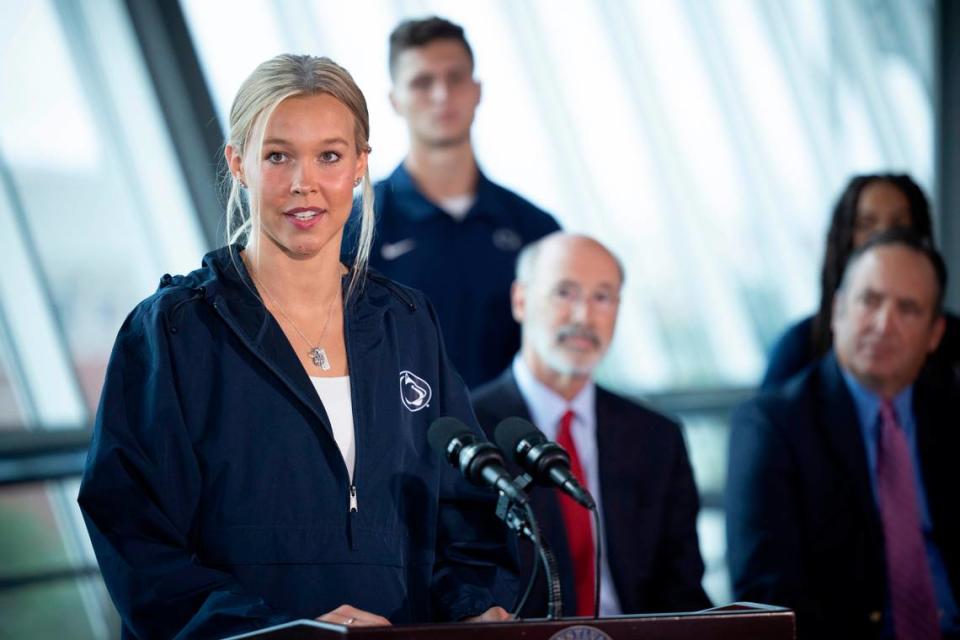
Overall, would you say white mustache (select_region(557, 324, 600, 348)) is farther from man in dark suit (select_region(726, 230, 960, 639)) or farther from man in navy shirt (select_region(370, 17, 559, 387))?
man in dark suit (select_region(726, 230, 960, 639))

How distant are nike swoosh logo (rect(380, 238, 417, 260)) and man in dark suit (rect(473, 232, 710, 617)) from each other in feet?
0.93

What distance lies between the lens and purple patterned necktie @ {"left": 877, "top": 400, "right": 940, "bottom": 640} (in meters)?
3.03

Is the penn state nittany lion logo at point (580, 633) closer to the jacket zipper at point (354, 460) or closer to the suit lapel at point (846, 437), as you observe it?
the jacket zipper at point (354, 460)

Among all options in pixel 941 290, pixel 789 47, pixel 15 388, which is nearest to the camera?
pixel 941 290

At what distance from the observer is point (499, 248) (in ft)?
10.9

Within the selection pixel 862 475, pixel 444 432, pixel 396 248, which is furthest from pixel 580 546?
pixel 444 432

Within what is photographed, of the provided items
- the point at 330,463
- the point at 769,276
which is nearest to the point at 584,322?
the point at 330,463

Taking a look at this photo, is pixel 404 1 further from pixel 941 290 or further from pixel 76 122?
pixel 941 290

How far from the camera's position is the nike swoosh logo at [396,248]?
3197 mm

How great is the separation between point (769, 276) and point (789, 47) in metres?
1.17

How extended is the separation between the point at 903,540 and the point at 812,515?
0.77 ft

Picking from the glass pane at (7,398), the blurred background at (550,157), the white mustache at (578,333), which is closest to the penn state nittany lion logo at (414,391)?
the white mustache at (578,333)

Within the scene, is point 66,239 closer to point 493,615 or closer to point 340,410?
point 340,410

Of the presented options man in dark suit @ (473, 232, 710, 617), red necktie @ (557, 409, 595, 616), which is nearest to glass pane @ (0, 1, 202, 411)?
man in dark suit @ (473, 232, 710, 617)
